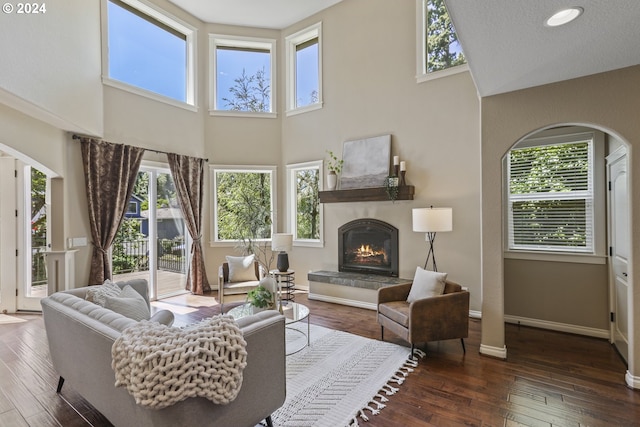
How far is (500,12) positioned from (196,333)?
2.50 m

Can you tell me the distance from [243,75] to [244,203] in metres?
2.68

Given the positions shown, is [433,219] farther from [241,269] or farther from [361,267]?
[241,269]

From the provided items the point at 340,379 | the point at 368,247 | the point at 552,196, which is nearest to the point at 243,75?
the point at 368,247

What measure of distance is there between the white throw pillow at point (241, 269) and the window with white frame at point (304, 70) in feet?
10.3

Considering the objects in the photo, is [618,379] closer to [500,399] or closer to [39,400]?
[500,399]

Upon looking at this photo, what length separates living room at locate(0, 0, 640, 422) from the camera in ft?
10.0

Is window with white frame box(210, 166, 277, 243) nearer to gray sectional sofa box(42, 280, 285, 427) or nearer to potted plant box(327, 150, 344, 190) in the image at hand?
potted plant box(327, 150, 344, 190)

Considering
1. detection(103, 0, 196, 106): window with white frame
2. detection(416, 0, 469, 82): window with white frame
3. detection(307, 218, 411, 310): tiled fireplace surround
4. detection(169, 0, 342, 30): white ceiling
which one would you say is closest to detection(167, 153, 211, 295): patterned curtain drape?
detection(103, 0, 196, 106): window with white frame

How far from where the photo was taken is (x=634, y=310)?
2.63 meters

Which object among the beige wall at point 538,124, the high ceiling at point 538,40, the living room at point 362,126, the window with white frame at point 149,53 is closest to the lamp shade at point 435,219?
the living room at point 362,126

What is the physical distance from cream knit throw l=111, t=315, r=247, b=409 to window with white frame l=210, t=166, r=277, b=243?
4774 mm

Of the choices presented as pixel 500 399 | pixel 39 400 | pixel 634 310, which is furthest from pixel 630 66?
pixel 39 400

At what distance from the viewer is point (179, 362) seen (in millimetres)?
1504

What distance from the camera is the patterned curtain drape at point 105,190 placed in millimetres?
4637
